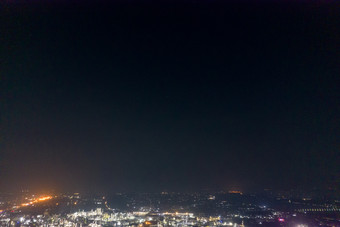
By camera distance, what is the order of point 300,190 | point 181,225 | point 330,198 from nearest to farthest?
1. point 181,225
2. point 330,198
3. point 300,190

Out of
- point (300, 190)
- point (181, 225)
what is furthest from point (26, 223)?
point (300, 190)

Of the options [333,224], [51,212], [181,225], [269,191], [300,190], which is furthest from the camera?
[269,191]

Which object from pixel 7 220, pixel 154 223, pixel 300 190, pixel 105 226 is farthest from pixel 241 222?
pixel 300 190

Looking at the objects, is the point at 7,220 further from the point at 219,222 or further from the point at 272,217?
the point at 272,217

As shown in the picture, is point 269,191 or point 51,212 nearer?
point 51,212

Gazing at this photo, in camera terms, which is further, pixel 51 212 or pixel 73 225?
pixel 51 212

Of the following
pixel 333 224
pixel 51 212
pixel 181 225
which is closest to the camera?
pixel 333 224

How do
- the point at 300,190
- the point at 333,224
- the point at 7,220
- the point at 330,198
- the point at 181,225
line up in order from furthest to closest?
1. the point at 300,190
2. the point at 330,198
3. the point at 7,220
4. the point at 181,225
5. the point at 333,224

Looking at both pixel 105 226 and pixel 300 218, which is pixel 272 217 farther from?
pixel 105 226
